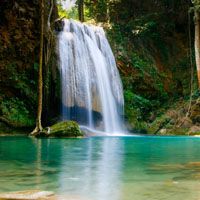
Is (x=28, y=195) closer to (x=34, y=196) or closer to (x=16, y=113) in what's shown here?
(x=34, y=196)

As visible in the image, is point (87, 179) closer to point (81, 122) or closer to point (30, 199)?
point (30, 199)

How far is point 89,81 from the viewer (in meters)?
14.7

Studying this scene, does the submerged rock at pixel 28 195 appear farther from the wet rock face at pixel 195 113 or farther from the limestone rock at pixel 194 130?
the wet rock face at pixel 195 113

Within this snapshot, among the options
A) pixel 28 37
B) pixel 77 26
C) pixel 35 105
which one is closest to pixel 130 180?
pixel 35 105

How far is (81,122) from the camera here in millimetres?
13672

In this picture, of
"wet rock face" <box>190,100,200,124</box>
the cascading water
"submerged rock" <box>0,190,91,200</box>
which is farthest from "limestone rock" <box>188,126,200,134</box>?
"submerged rock" <box>0,190,91,200</box>

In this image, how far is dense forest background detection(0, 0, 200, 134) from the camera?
12.8 meters

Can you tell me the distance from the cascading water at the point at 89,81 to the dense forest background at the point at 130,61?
56 cm

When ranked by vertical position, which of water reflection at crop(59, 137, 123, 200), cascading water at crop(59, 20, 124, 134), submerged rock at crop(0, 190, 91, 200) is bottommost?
water reflection at crop(59, 137, 123, 200)

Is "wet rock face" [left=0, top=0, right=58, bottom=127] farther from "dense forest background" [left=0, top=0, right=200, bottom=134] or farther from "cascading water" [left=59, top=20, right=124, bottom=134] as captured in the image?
"cascading water" [left=59, top=20, right=124, bottom=134]

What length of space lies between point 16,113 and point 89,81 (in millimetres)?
4318

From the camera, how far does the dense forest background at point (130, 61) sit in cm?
1276

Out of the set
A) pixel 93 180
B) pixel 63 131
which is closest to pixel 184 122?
pixel 63 131

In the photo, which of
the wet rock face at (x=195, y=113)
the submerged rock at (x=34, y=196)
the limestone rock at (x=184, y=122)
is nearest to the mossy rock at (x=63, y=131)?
the limestone rock at (x=184, y=122)
